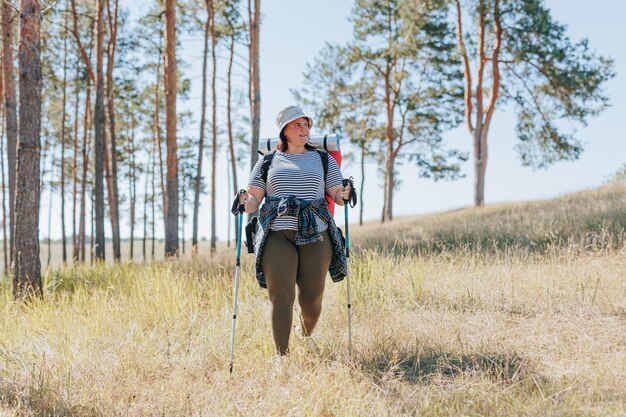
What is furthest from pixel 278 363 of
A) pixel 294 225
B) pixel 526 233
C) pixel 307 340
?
pixel 526 233

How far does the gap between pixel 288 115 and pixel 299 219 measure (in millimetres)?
870

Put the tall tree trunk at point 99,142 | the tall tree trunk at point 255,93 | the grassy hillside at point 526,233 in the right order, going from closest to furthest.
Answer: the grassy hillside at point 526,233
the tall tree trunk at point 99,142
the tall tree trunk at point 255,93

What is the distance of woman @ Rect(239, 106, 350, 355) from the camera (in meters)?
4.20

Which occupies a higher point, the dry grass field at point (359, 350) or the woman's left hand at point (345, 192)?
the woman's left hand at point (345, 192)

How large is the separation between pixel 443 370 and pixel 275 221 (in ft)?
5.68

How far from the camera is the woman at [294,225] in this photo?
13.8 feet

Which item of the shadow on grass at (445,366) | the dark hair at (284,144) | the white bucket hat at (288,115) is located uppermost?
the white bucket hat at (288,115)

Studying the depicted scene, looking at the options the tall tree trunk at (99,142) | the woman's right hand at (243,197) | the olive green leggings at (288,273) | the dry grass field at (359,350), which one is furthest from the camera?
the tall tree trunk at (99,142)

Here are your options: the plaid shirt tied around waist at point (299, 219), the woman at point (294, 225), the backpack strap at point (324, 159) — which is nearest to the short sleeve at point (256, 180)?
the woman at point (294, 225)

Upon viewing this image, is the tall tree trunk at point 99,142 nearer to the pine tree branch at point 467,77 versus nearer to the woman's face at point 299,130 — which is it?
the woman's face at point 299,130

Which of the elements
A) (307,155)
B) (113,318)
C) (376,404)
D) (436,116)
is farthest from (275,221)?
(436,116)

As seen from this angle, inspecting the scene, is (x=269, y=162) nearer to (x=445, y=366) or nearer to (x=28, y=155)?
(x=445, y=366)

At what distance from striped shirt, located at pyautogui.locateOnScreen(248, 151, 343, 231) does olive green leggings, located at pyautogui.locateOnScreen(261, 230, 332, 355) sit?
0.11 metres

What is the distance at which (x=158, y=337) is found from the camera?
17.0 ft
